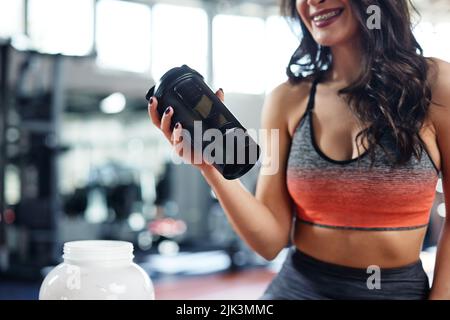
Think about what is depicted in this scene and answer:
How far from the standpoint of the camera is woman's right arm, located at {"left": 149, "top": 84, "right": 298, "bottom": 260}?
840mm

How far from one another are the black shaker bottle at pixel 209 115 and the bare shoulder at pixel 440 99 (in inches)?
14.7

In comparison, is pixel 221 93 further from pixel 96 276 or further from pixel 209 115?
pixel 96 276

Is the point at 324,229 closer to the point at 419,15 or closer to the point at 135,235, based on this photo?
the point at 419,15

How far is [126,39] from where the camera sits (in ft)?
19.6

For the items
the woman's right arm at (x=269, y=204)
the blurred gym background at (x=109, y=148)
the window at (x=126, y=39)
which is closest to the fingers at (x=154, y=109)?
the woman's right arm at (x=269, y=204)

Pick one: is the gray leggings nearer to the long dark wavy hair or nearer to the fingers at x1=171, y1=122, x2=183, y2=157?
the long dark wavy hair

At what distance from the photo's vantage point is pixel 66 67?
5602 mm

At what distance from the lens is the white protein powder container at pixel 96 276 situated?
0.48m

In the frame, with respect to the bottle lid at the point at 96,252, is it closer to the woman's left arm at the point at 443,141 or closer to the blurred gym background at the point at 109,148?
the woman's left arm at the point at 443,141

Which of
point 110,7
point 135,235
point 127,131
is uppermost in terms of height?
point 110,7

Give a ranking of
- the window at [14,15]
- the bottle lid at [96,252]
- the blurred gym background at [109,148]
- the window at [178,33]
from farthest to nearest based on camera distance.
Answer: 1. the window at [178,33]
2. the window at [14,15]
3. the blurred gym background at [109,148]
4. the bottle lid at [96,252]

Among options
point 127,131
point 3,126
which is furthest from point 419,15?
point 127,131

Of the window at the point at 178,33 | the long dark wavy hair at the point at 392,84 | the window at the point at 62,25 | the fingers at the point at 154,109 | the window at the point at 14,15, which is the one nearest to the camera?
the fingers at the point at 154,109

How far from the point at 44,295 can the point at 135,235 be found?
16.0 ft
